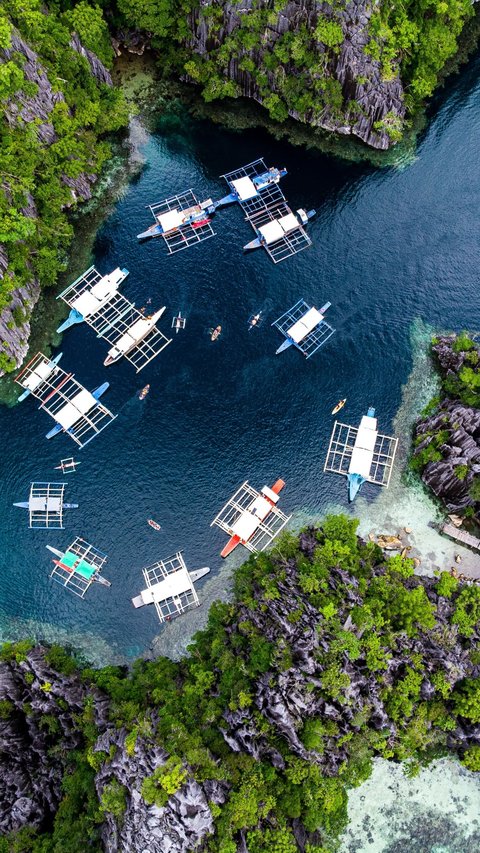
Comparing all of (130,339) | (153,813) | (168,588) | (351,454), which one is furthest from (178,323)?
(153,813)

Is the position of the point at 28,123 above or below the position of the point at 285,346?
above

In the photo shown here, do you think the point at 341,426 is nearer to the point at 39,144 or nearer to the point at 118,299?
the point at 118,299

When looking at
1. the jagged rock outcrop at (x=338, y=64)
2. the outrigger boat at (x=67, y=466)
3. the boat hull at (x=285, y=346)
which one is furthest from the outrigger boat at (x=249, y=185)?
the outrigger boat at (x=67, y=466)

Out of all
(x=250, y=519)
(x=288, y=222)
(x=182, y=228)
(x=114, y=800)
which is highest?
(x=182, y=228)

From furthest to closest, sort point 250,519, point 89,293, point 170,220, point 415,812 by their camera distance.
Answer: point 170,220, point 89,293, point 250,519, point 415,812

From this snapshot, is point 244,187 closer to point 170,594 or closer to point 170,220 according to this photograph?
point 170,220

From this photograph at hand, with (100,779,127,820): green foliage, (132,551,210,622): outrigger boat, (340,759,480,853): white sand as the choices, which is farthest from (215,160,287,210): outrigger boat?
(340,759,480,853): white sand

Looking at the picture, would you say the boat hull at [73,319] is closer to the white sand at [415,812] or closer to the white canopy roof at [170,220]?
the white canopy roof at [170,220]

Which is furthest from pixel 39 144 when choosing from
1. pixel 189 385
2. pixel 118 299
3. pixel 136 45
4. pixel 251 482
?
pixel 251 482
